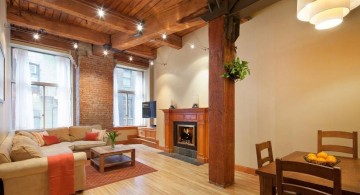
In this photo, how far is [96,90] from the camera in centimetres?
611

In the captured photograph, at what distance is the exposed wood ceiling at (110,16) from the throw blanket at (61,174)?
103 inches

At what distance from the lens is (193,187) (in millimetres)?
3186

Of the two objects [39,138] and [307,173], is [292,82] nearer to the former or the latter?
[307,173]

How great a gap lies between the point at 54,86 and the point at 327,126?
6898 mm

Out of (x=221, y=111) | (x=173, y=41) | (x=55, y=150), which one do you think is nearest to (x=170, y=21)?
(x=173, y=41)

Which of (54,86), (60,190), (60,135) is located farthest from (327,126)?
(54,86)

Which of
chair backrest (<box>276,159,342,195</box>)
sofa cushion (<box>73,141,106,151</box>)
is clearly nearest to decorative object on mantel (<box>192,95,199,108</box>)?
sofa cushion (<box>73,141,106,151</box>)

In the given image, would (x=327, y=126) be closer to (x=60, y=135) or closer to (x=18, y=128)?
(x=60, y=135)

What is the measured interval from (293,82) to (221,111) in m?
1.40

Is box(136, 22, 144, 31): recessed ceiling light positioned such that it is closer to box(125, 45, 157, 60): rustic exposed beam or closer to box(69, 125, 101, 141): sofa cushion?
box(125, 45, 157, 60): rustic exposed beam

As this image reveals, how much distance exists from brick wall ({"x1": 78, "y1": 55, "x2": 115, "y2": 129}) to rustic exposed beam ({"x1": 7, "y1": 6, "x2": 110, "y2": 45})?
3.41 ft

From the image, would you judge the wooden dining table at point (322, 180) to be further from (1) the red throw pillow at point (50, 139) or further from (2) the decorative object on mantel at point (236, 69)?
(1) the red throw pillow at point (50, 139)

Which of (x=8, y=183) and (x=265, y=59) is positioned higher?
(x=265, y=59)

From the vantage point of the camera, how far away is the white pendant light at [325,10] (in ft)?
5.41
